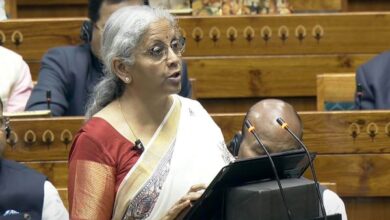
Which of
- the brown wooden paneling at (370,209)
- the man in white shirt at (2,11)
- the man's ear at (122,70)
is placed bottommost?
the brown wooden paneling at (370,209)

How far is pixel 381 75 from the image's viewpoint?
306 cm

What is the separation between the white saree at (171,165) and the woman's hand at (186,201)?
0.22ft

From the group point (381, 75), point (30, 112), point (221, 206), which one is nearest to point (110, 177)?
point (221, 206)

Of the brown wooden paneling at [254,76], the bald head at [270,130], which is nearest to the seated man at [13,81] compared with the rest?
the brown wooden paneling at [254,76]

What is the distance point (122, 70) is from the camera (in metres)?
2.00

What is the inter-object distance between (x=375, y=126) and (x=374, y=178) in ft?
0.41

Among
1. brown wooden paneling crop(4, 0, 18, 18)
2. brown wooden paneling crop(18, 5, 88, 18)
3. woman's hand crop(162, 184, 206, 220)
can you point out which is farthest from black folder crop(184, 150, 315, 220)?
brown wooden paneling crop(18, 5, 88, 18)

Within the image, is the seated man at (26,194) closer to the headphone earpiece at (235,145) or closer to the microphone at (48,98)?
the headphone earpiece at (235,145)

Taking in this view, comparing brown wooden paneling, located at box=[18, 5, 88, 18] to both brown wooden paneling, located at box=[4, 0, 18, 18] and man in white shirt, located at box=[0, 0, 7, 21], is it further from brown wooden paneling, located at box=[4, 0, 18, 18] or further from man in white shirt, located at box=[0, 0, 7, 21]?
man in white shirt, located at box=[0, 0, 7, 21]

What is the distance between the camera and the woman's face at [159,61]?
1.95 m

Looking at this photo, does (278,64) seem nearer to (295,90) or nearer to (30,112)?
(295,90)

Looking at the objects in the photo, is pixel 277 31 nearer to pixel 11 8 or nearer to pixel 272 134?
pixel 11 8

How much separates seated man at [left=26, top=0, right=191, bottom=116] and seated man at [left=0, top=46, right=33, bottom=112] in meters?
0.09

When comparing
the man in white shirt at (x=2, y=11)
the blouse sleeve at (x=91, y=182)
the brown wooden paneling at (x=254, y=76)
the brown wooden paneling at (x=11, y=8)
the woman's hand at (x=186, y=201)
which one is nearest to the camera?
the woman's hand at (x=186, y=201)
